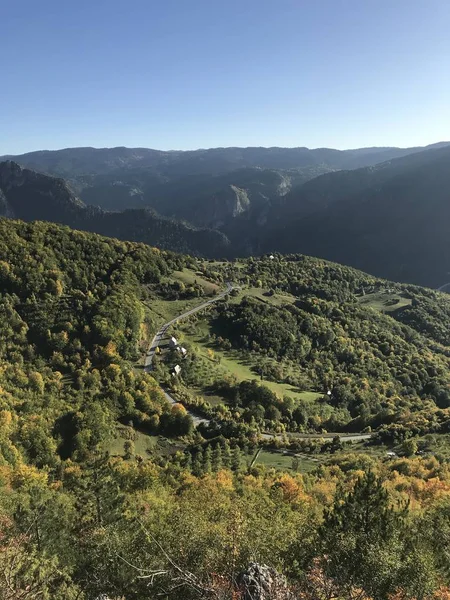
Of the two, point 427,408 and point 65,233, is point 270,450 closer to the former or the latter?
point 427,408

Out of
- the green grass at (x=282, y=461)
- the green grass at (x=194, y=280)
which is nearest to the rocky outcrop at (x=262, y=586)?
the green grass at (x=282, y=461)

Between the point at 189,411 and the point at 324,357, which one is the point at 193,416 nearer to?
the point at 189,411

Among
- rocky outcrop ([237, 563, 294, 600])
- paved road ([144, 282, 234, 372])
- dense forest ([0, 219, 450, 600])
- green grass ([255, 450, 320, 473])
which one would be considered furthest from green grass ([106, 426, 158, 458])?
rocky outcrop ([237, 563, 294, 600])

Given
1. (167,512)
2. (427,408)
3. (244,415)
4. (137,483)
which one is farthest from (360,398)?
(167,512)

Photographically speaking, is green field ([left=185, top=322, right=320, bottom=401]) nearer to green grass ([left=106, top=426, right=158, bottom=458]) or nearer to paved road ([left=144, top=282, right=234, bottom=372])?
paved road ([left=144, top=282, right=234, bottom=372])

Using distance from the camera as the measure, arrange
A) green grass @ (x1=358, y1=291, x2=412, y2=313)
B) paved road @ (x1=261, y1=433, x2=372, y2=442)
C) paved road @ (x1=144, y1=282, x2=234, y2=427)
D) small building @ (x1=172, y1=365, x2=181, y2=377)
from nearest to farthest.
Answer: paved road @ (x1=144, y1=282, x2=234, y2=427) < paved road @ (x1=261, y1=433, x2=372, y2=442) < small building @ (x1=172, y1=365, x2=181, y2=377) < green grass @ (x1=358, y1=291, x2=412, y2=313)

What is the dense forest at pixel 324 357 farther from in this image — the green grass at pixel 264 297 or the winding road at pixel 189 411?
the winding road at pixel 189 411
